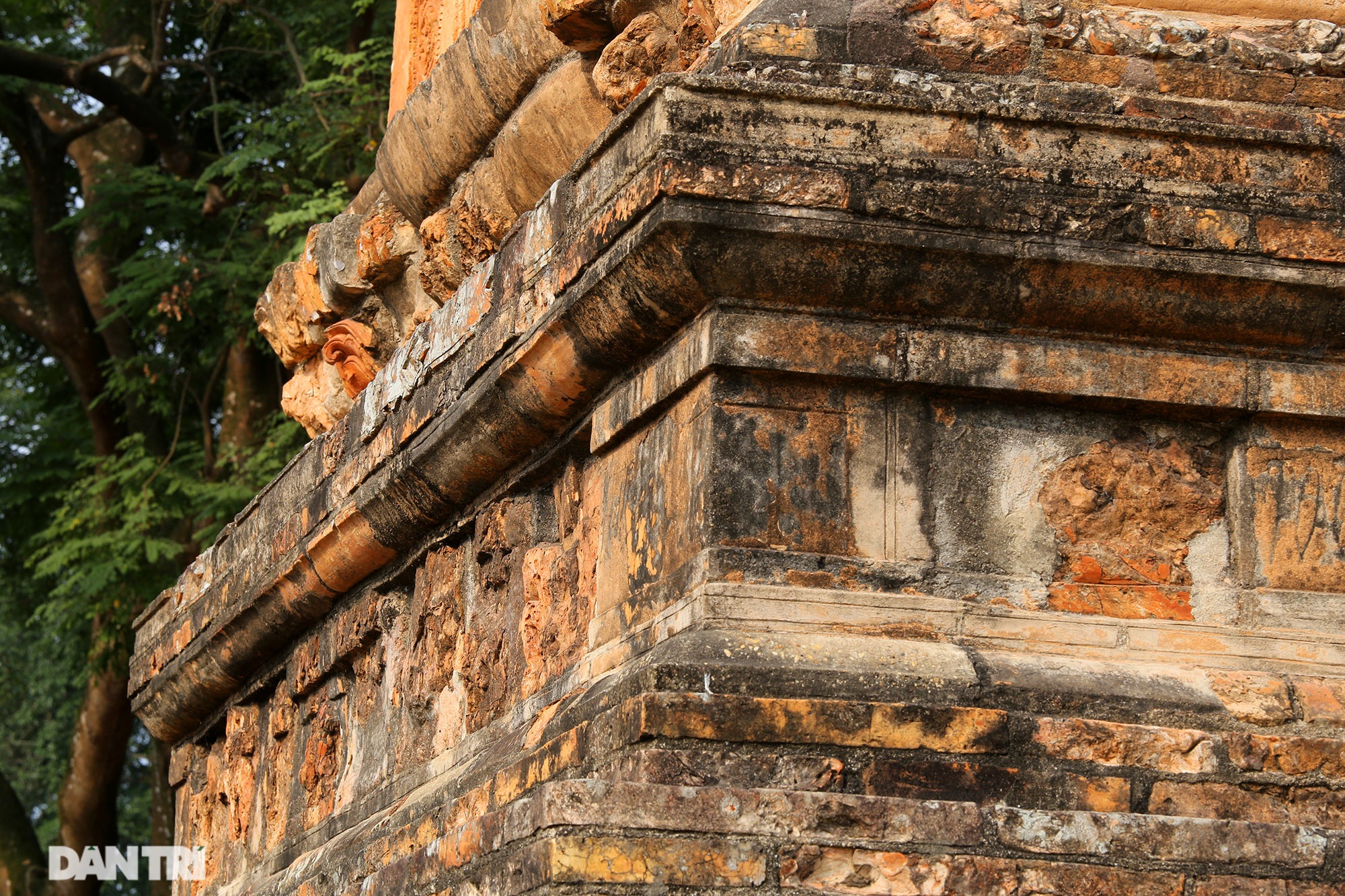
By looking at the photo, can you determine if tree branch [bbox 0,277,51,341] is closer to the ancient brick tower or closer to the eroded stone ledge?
the ancient brick tower

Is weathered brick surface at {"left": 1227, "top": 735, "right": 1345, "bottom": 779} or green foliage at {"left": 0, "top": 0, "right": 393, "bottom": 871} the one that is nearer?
weathered brick surface at {"left": 1227, "top": 735, "right": 1345, "bottom": 779}

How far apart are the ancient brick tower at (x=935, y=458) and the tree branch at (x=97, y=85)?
346 inches

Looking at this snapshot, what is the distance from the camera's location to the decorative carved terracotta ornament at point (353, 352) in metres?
5.53

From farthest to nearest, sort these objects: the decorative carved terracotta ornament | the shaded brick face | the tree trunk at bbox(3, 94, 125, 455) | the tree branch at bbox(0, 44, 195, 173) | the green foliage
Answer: the tree trunk at bbox(3, 94, 125, 455)
the tree branch at bbox(0, 44, 195, 173)
the green foliage
the decorative carved terracotta ornament
the shaded brick face

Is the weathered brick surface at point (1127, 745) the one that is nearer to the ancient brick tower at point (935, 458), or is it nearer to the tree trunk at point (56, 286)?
the ancient brick tower at point (935, 458)

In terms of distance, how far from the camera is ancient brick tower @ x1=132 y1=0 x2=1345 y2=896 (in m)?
2.76

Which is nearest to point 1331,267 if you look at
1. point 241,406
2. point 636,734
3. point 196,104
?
point 636,734

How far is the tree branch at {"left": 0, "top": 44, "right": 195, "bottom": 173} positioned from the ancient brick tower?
28.8 ft

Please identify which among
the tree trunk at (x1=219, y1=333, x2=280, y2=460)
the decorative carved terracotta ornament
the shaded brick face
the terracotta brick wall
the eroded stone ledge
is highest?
the tree trunk at (x1=219, y1=333, x2=280, y2=460)

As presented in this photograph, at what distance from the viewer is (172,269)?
37.1ft

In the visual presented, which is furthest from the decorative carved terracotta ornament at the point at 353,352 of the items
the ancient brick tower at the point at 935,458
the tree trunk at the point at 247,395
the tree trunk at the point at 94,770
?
the tree trunk at the point at 94,770

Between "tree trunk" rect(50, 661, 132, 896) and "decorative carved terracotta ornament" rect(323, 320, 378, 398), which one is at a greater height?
"decorative carved terracotta ornament" rect(323, 320, 378, 398)

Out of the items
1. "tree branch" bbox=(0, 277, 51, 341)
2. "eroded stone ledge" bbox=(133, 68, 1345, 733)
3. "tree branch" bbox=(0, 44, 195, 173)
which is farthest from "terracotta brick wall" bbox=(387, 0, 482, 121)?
"tree branch" bbox=(0, 277, 51, 341)

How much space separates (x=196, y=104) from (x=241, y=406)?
10.5 ft
